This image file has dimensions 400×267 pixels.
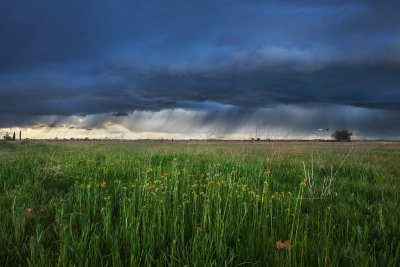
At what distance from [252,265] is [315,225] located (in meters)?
1.50

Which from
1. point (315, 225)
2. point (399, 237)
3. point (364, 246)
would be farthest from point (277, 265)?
point (399, 237)

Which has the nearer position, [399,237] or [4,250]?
[4,250]

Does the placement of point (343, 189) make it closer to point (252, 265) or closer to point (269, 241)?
point (269, 241)

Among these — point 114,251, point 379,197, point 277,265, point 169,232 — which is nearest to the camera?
point 277,265

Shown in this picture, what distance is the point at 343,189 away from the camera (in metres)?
5.50

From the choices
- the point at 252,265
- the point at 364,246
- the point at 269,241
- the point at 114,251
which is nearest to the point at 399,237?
the point at 364,246

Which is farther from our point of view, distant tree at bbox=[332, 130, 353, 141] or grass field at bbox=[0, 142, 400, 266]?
distant tree at bbox=[332, 130, 353, 141]

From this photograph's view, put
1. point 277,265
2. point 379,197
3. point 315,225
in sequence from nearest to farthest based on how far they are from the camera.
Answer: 1. point 277,265
2. point 315,225
3. point 379,197

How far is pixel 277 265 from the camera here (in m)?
2.05

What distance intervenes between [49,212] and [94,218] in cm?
81

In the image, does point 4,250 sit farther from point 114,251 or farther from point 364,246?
point 364,246

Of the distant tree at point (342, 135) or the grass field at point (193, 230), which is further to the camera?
the distant tree at point (342, 135)

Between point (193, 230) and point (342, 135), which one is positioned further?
point (342, 135)

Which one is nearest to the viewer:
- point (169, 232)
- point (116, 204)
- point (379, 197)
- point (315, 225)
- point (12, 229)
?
point (169, 232)
